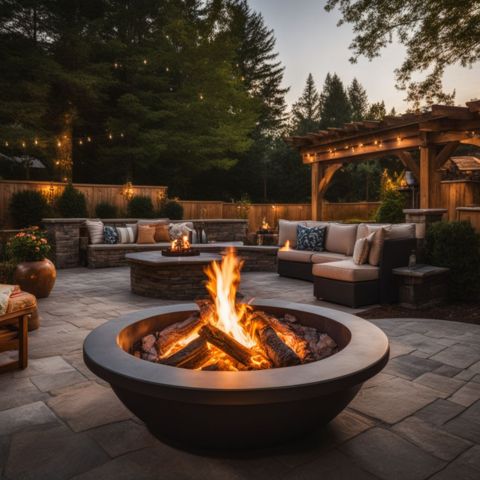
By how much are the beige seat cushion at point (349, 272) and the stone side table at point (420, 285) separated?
0.33 metres

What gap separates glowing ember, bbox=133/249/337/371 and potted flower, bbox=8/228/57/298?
12.0 ft

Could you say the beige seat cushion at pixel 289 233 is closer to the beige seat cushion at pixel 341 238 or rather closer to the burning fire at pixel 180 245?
the beige seat cushion at pixel 341 238

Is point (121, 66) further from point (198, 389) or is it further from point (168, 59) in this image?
point (198, 389)

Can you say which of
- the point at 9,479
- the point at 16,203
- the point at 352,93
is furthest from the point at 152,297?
the point at 352,93

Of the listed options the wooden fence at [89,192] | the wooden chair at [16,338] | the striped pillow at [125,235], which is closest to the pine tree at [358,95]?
the wooden fence at [89,192]

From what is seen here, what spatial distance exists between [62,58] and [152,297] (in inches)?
469

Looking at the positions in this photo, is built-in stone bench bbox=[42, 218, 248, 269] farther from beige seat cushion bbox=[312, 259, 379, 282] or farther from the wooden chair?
the wooden chair

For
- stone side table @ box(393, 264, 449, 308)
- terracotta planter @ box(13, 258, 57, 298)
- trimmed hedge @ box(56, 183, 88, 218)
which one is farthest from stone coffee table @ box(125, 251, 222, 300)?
trimmed hedge @ box(56, 183, 88, 218)

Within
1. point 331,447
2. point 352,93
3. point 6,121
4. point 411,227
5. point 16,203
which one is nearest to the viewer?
point 331,447

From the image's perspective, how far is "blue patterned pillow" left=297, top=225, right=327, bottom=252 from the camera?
7258 mm

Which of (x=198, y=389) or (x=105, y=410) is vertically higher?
(x=198, y=389)

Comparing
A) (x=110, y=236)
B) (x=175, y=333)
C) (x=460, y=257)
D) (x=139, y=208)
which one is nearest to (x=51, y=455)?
(x=175, y=333)

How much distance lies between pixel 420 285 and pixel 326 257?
5.86 feet

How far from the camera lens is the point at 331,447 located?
6.38 feet
